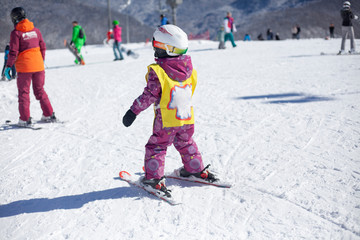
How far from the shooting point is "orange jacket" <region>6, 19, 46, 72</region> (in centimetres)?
439

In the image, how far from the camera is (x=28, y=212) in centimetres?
252

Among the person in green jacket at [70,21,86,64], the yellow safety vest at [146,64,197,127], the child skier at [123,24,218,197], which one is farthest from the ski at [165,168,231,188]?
the person in green jacket at [70,21,86,64]

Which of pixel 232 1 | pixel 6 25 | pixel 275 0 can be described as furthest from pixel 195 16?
pixel 6 25

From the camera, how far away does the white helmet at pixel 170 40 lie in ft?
7.94

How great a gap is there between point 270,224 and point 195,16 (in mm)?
106862

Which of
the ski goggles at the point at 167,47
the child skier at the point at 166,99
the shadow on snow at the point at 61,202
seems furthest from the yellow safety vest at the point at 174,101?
the shadow on snow at the point at 61,202

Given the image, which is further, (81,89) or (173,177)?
(81,89)

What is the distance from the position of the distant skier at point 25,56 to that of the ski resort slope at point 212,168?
526mm

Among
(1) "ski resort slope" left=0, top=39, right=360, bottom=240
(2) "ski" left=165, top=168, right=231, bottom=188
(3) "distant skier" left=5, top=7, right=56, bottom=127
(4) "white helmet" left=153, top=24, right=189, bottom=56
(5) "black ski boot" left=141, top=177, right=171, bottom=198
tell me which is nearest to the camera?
(1) "ski resort slope" left=0, top=39, right=360, bottom=240

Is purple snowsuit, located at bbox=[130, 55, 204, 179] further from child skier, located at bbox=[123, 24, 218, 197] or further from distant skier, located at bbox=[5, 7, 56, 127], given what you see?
distant skier, located at bbox=[5, 7, 56, 127]

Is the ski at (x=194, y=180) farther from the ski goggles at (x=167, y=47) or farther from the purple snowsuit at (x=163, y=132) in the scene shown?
the ski goggles at (x=167, y=47)

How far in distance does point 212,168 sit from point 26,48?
3225 millimetres

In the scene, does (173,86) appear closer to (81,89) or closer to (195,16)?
(81,89)

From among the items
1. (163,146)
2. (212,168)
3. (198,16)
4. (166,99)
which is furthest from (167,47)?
(198,16)
